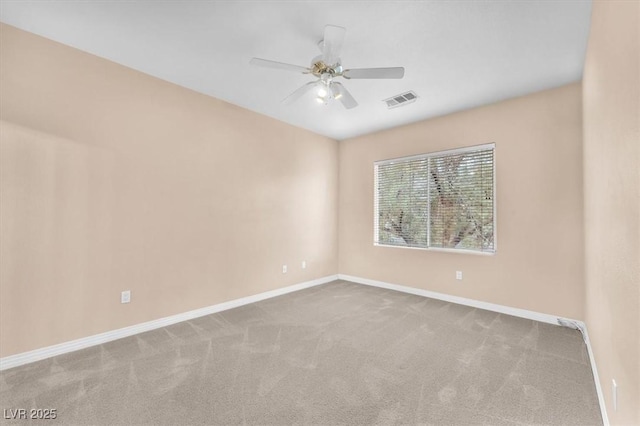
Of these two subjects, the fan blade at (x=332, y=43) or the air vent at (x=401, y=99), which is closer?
the fan blade at (x=332, y=43)

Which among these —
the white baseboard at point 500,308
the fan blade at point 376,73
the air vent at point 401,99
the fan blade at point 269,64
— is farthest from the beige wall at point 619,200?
the fan blade at point 269,64

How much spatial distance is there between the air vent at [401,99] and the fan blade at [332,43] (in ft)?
4.65

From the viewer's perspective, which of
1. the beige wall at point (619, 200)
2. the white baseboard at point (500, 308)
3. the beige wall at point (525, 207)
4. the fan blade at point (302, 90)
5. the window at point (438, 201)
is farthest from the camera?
the window at point (438, 201)

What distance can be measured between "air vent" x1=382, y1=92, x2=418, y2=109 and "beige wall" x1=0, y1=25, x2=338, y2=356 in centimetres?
179

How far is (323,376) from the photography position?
215 centimetres

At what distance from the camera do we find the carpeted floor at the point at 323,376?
5.76ft

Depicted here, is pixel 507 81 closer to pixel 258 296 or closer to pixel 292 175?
pixel 292 175

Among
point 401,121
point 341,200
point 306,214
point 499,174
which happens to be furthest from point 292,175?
point 499,174

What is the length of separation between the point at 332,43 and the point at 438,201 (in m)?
2.86

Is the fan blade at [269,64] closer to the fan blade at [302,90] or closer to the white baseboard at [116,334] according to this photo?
the fan blade at [302,90]

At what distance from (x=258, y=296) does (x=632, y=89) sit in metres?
4.05

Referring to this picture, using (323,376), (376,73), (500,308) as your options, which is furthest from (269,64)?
(500,308)

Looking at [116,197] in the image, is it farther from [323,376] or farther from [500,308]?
[500,308]

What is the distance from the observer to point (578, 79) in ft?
9.98
